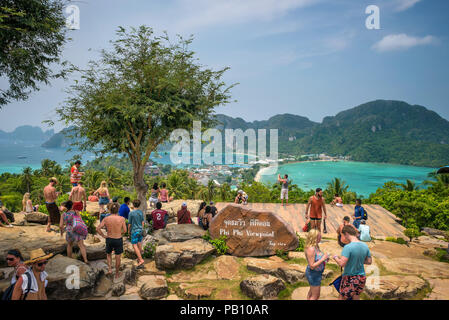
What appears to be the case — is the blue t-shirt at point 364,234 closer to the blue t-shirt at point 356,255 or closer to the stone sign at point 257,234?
the stone sign at point 257,234

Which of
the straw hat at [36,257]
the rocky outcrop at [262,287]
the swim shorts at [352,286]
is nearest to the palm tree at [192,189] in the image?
the rocky outcrop at [262,287]

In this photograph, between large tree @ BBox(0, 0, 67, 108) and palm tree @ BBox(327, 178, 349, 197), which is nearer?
large tree @ BBox(0, 0, 67, 108)

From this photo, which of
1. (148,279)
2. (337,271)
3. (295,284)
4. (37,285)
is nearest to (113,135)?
(148,279)

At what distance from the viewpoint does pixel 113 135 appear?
10.2m

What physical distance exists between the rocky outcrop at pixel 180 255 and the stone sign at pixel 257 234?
103cm

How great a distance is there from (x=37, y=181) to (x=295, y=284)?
52.8 m

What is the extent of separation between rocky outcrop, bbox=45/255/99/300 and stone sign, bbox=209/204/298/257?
416cm

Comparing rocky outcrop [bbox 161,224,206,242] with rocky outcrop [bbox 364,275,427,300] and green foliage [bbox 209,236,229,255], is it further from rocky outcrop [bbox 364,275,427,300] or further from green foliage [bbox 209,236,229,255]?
rocky outcrop [bbox 364,275,427,300]

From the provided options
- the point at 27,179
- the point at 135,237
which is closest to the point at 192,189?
the point at 27,179

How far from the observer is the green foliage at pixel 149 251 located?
8336mm

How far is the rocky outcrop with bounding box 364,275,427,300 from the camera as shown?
5.90 metres

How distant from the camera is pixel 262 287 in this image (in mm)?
6059

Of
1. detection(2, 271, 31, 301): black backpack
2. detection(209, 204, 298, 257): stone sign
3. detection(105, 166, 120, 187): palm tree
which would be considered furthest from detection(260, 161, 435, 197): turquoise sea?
detection(2, 271, 31, 301): black backpack
